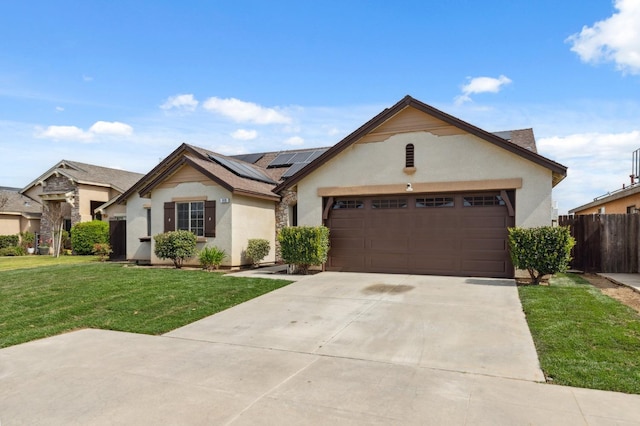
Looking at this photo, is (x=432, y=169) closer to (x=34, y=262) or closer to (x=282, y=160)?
(x=282, y=160)

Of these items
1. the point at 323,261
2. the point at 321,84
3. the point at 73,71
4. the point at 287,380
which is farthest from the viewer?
the point at 321,84

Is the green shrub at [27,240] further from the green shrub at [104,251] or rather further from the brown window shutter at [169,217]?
the brown window shutter at [169,217]

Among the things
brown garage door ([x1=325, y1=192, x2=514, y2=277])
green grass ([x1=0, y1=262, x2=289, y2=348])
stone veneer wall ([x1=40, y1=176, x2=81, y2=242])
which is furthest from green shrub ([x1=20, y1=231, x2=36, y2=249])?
brown garage door ([x1=325, y1=192, x2=514, y2=277])

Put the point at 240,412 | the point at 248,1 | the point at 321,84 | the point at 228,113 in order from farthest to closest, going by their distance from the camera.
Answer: the point at 228,113, the point at 321,84, the point at 248,1, the point at 240,412

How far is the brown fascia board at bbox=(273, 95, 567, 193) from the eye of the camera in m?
10.9

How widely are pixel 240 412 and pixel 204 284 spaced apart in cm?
729

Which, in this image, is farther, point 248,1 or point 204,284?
point 248,1

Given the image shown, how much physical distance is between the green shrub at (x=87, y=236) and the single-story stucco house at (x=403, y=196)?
1098cm

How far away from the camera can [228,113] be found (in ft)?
74.9

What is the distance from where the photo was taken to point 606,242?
41.9ft

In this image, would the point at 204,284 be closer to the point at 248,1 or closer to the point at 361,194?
the point at 361,194

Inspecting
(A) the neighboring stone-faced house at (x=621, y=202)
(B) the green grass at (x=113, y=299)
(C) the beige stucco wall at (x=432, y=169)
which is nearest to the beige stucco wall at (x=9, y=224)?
(B) the green grass at (x=113, y=299)

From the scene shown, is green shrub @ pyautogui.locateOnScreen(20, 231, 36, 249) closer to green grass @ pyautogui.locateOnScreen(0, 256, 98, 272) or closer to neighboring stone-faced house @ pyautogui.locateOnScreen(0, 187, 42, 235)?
neighboring stone-faced house @ pyautogui.locateOnScreen(0, 187, 42, 235)

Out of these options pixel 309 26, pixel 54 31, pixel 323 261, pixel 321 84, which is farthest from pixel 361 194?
pixel 54 31
